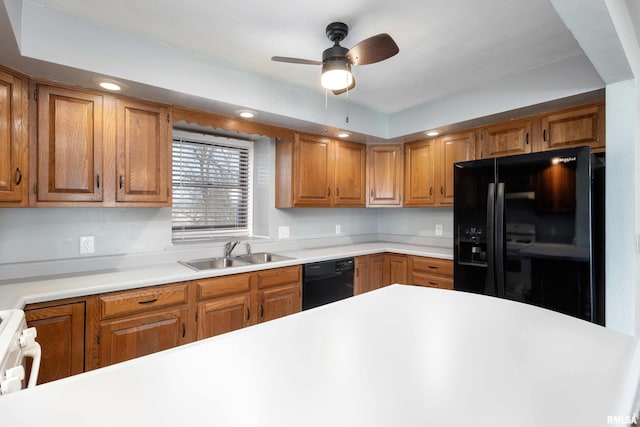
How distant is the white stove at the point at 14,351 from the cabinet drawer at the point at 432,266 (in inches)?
112

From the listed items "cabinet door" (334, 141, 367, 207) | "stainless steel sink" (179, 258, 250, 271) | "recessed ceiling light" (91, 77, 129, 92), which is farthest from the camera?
"cabinet door" (334, 141, 367, 207)

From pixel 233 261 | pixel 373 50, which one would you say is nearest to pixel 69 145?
pixel 233 261

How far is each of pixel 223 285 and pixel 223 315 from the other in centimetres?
22

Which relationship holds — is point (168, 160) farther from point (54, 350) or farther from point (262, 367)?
point (262, 367)

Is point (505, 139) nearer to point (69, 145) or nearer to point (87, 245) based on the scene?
point (69, 145)

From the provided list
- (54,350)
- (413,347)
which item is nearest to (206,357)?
(413,347)

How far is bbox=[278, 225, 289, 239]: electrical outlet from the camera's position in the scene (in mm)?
3242

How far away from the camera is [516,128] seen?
2650 millimetres

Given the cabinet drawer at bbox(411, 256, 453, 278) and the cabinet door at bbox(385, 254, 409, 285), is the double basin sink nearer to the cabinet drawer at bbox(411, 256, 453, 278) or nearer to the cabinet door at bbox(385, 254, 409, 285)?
the cabinet door at bbox(385, 254, 409, 285)

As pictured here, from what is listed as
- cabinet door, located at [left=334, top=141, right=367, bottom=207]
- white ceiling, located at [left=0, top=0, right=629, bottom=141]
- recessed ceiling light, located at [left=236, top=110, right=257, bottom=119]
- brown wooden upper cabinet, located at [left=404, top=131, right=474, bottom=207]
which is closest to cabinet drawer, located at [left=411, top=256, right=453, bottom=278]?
brown wooden upper cabinet, located at [left=404, top=131, right=474, bottom=207]

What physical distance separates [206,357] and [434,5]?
1935 mm

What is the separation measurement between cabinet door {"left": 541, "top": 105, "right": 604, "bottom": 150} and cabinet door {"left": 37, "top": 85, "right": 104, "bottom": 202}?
10.8 ft

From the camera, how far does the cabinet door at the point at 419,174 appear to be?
330cm

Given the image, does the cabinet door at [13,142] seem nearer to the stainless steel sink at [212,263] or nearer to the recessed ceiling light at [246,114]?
the stainless steel sink at [212,263]
